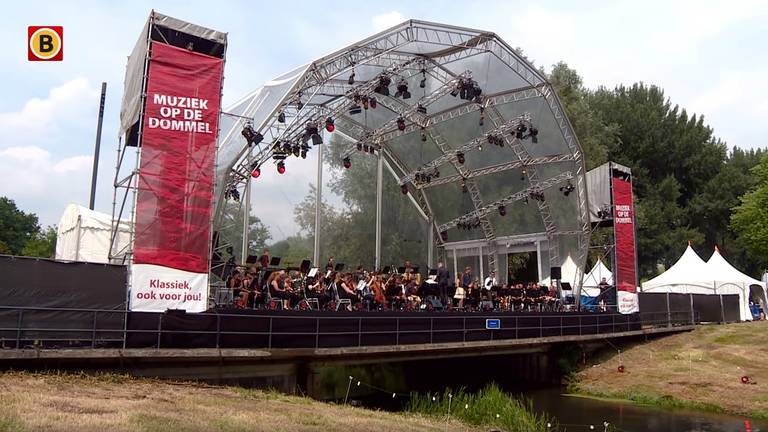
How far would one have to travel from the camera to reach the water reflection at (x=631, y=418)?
1385cm

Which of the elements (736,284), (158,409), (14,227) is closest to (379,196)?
(158,409)

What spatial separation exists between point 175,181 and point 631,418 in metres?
11.4

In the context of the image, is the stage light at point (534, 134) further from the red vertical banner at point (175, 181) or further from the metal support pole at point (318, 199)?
the red vertical banner at point (175, 181)

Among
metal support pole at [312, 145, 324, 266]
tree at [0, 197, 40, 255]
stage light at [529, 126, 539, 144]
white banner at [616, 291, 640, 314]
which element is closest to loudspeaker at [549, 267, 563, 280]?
white banner at [616, 291, 640, 314]

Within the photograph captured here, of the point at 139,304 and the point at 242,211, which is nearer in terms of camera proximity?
the point at 139,304

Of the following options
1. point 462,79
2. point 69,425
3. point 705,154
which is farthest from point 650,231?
point 69,425

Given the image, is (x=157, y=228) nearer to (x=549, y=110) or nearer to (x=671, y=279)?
(x=549, y=110)

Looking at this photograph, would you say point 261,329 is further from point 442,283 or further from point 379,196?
point 379,196

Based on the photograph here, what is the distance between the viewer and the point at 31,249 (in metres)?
42.7

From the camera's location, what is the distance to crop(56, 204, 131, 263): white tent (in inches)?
655

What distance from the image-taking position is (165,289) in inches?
409

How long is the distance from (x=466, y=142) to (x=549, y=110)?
3020mm

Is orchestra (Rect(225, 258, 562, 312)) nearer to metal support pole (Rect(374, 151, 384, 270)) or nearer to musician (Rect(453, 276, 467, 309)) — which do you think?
musician (Rect(453, 276, 467, 309))

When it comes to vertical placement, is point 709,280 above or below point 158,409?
above
